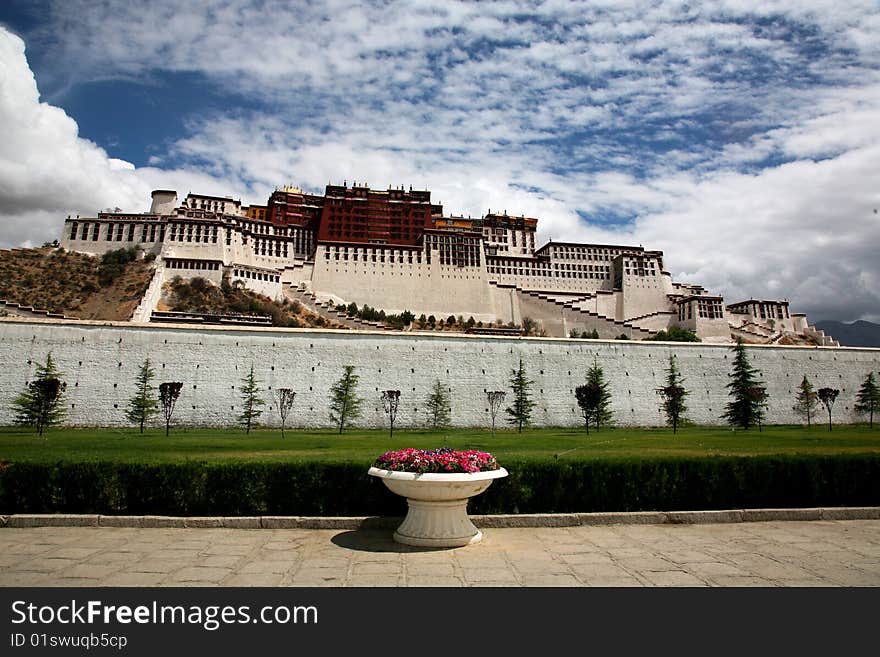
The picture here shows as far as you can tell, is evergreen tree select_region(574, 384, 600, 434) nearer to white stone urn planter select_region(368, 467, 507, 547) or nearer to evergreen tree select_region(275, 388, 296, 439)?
evergreen tree select_region(275, 388, 296, 439)

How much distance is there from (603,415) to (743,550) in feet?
87.4

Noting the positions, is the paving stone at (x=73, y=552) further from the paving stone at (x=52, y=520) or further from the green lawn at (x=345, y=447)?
the green lawn at (x=345, y=447)

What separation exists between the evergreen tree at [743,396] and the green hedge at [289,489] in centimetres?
2821

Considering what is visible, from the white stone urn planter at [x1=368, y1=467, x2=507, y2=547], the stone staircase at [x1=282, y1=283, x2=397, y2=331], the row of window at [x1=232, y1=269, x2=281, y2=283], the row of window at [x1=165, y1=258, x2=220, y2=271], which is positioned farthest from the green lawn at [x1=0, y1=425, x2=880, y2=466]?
the row of window at [x1=232, y1=269, x2=281, y2=283]

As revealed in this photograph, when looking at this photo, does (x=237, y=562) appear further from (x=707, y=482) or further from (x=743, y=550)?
(x=707, y=482)

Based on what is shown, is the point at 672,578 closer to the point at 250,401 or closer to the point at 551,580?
the point at 551,580

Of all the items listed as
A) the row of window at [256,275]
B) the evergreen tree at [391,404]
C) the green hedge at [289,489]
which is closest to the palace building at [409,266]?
the row of window at [256,275]

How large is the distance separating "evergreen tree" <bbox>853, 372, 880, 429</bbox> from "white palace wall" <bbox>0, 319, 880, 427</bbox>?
0.44 metres

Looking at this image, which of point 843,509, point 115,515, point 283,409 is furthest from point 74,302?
point 843,509

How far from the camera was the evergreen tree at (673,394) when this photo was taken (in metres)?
33.4

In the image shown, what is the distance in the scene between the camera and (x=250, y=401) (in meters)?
29.6

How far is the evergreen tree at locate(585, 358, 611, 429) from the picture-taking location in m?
32.5
